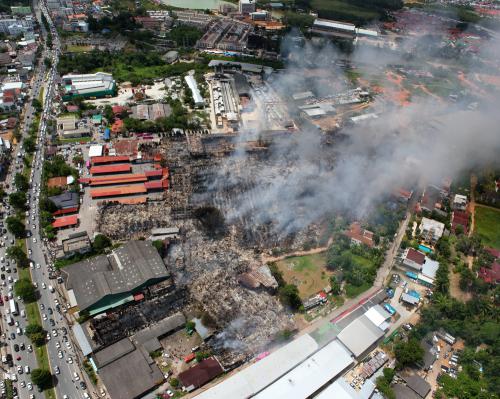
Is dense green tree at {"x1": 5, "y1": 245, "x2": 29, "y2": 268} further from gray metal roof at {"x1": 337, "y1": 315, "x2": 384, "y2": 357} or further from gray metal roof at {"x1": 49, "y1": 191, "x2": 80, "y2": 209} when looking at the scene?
gray metal roof at {"x1": 337, "y1": 315, "x2": 384, "y2": 357}

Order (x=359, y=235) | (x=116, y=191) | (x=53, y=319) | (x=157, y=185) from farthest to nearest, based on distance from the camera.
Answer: (x=157, y=185)
(x=116, y=191)
(x=359, y=235)
(x=53, y=319)

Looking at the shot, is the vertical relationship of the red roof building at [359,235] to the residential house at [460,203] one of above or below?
below

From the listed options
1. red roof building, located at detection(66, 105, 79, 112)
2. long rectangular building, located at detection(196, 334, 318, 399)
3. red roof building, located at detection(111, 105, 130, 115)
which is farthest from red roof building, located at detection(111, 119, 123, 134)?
long rectangular building, located at detection(196, 334, 318, 399)

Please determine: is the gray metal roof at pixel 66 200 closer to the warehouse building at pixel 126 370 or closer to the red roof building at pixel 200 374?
the warehouse building at pixel 126 370

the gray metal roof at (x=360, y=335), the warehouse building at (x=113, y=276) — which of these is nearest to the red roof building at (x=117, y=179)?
the warehouse building at (x=113, y=276)

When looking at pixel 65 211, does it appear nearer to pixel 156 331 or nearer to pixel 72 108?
pixel 156 331

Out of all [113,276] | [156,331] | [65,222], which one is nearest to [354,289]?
[156,331]

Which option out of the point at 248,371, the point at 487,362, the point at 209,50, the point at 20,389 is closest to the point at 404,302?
the point at 487,362
